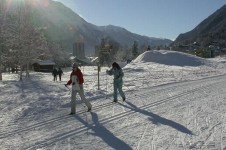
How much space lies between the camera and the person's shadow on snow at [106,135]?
29.5ft

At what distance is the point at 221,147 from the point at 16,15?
43.9 m

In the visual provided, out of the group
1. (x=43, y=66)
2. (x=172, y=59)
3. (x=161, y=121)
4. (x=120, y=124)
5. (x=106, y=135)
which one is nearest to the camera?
(x=106, y=135)

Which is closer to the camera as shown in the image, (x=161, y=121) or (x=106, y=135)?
(x=106, y=135)

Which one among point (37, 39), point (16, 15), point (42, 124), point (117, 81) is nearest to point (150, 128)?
point (42, 124)

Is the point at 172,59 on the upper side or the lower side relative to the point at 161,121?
upper

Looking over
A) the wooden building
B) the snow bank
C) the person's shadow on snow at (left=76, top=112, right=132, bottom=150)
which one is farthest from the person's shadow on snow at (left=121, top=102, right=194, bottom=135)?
the wooden building

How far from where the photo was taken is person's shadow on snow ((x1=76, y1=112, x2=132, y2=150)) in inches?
354

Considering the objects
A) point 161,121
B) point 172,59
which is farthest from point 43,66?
point 161,121

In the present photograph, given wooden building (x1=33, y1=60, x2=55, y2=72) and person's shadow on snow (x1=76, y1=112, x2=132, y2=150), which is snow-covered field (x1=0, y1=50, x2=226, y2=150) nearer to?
person's shadow on snow (x1=76, y1=112, x2=132, y2=150)

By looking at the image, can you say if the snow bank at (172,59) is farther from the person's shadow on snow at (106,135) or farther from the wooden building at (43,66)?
→ the person's shadow on snow at (106,135)

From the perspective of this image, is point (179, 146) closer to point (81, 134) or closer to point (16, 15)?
point (81, 134)

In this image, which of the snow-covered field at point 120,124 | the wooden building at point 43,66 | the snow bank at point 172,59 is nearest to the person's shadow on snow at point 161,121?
the snow-covered field at point 120,124

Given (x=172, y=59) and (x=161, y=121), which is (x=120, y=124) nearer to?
(x=161, y=121)

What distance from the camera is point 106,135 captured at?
10.1 metres
